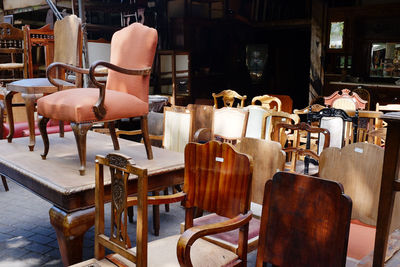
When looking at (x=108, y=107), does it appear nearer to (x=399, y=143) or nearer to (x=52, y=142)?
(x=52, y=142)

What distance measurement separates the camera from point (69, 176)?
8.02 ft

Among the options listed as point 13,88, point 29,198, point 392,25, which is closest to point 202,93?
point 392,25

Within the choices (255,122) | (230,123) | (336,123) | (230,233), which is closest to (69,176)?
(230,233)

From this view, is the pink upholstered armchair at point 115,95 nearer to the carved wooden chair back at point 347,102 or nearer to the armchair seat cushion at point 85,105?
the armchair seat cushion at point 85,105

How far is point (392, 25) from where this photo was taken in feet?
27.0

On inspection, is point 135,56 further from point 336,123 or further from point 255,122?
point 336,123

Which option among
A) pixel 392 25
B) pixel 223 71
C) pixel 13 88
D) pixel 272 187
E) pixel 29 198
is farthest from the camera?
pixel 223 71

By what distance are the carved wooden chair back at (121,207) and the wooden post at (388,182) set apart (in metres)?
0.85

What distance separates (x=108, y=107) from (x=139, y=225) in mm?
1187

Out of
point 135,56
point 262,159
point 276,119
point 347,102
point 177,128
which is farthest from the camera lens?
point 347,102

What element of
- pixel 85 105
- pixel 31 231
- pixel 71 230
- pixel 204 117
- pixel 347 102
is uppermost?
pixel 85 105

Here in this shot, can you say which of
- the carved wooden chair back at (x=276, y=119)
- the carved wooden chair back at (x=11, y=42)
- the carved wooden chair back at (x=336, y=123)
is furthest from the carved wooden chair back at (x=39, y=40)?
the carved wooden chair back at (x=336, y=123)

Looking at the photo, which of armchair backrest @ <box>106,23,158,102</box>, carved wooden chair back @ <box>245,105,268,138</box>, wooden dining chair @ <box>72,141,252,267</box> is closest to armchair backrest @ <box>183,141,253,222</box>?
wooden dining chair @ <box>72,141,252,267</box>

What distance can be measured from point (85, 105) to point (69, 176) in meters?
0.46
